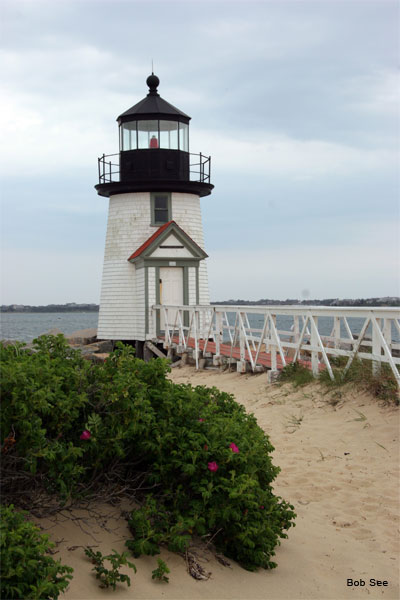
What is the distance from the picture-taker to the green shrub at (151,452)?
4.21m

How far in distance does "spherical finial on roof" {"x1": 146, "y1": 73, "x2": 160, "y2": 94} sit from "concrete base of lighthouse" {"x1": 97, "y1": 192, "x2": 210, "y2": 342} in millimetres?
4269

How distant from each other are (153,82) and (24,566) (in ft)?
76.3

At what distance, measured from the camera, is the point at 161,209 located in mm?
23734

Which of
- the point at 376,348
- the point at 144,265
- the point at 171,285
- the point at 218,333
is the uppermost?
the point at 144,265

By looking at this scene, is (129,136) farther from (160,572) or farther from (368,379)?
Answer: (160,572)

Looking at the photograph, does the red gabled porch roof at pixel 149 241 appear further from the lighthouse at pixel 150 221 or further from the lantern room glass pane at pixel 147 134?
the lantern room glass pane at pixel 147 134

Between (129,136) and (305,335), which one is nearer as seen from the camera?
(305,335)

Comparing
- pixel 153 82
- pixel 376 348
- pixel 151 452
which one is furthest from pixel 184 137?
pixel 151 452

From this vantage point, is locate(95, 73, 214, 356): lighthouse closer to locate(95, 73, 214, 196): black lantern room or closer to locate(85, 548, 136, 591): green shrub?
locate(95, 73, 214, 196): black lantern room

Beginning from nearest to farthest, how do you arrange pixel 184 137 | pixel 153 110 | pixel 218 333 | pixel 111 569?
pixel 111 569
pixel 218 333
pixel 153 110
pixel 184 137

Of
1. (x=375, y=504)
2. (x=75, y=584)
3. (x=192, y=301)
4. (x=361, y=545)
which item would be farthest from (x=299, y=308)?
(x=192, y=301)

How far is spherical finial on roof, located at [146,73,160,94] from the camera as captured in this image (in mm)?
24531

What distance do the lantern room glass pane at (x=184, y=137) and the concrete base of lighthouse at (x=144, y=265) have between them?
69.4 inches

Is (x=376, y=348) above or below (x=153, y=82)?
below
